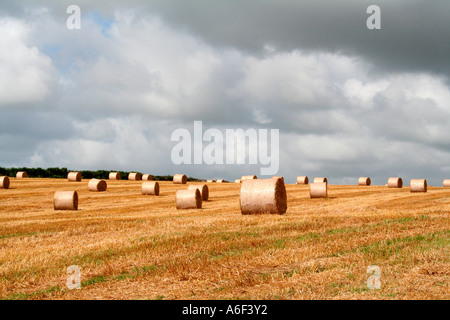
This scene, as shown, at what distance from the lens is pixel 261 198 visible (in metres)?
19.4

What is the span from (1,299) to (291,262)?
5.11 meters

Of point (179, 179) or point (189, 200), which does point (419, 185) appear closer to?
point (189, 200)

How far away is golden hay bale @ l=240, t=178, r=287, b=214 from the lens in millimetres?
19094

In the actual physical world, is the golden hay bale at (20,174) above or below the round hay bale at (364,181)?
above

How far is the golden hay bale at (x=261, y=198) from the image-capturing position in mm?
19094

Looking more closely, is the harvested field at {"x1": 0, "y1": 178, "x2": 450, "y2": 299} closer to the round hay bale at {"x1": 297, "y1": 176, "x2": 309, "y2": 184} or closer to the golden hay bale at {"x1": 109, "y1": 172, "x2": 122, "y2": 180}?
the round hay bale at {"x1": 297, "y1": 176, "x2": 309, "y2": 184}

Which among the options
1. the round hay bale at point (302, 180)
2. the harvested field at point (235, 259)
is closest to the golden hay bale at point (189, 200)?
the harvested field at point (235, 259)

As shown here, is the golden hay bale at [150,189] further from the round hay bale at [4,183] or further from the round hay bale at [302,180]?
the round hay bale at [302,180]

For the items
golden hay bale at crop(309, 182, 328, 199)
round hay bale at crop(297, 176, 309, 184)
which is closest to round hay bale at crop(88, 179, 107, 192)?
golden hay bale at crop(309, 182, 328, 199)

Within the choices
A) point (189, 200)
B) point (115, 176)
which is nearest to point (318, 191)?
point (189, 200)

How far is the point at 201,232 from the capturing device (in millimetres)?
13125

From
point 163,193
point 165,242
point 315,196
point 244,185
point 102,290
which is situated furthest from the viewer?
point 163,193
